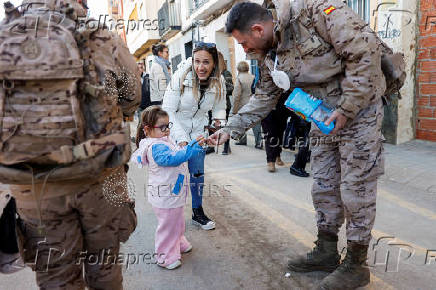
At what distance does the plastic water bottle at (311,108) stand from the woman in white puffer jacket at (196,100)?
1.15 m

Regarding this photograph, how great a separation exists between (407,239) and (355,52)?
71.0 inches

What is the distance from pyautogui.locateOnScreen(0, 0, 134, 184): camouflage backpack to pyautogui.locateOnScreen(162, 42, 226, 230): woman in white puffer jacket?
167cm

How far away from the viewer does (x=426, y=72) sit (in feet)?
18.5

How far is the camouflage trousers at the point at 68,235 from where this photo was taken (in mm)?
1641

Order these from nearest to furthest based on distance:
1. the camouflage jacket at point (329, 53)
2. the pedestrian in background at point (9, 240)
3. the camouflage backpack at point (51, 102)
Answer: the camouflage backpack at point (51, 102)
the pedestrian in background at point (9, 240)
the camouflage jacket at point (329, 53)

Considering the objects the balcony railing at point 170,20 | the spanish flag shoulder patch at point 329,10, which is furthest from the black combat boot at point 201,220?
the balcony railing at point 170,20

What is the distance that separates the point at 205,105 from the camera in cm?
340

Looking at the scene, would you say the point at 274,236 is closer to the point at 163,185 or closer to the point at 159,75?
the point at 163,185

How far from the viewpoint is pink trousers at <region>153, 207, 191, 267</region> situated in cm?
277

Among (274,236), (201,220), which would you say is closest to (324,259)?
(274,236)

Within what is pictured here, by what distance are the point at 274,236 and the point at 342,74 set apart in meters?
1.59

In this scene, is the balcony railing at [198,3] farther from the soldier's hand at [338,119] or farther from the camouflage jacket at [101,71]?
the camouflage jacket at [101,71]

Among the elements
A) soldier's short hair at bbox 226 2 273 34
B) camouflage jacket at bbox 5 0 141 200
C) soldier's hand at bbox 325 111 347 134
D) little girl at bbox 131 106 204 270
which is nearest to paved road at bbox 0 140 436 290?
little girl at bbox 131 106 204 270

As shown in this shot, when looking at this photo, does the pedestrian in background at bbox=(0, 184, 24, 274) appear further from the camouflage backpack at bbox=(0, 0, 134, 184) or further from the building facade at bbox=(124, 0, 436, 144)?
the building facade at bbox=(124, 0, 436, 144)
